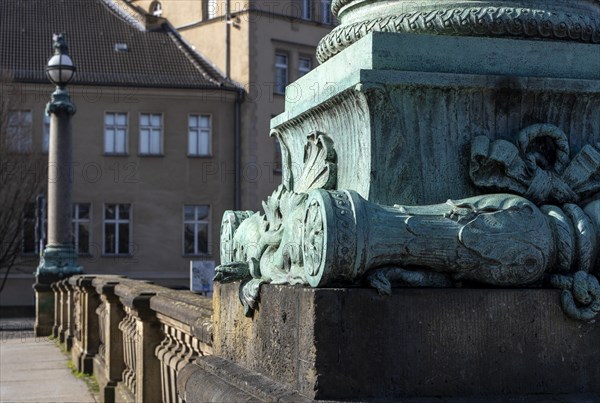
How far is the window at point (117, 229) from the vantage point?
134 ft

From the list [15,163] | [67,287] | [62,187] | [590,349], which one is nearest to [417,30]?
[590,349]

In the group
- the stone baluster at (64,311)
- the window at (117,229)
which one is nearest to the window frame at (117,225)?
the window at (117,229)

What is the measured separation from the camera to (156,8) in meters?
47.6

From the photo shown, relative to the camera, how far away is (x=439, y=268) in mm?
2828

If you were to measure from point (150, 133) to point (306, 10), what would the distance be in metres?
7.87

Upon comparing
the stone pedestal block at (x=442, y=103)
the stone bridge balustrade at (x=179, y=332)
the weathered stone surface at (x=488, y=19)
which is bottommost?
the stone bridge balustrade at (x=179, y=332)

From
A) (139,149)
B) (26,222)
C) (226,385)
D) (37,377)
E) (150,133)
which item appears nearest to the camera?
(226,385)

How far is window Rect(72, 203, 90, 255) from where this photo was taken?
40594 millimetres

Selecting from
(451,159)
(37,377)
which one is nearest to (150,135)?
(37,377)

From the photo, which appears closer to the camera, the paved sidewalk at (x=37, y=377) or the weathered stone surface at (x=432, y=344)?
the weathered stone surface at (x=432, y=344)

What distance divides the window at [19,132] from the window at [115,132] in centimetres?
287

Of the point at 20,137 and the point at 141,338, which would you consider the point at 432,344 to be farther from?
the point at 20,137

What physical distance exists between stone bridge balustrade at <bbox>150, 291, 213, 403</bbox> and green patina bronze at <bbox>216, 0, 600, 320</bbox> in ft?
5.03

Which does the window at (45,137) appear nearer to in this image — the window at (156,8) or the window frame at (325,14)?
the window at (156,8)
